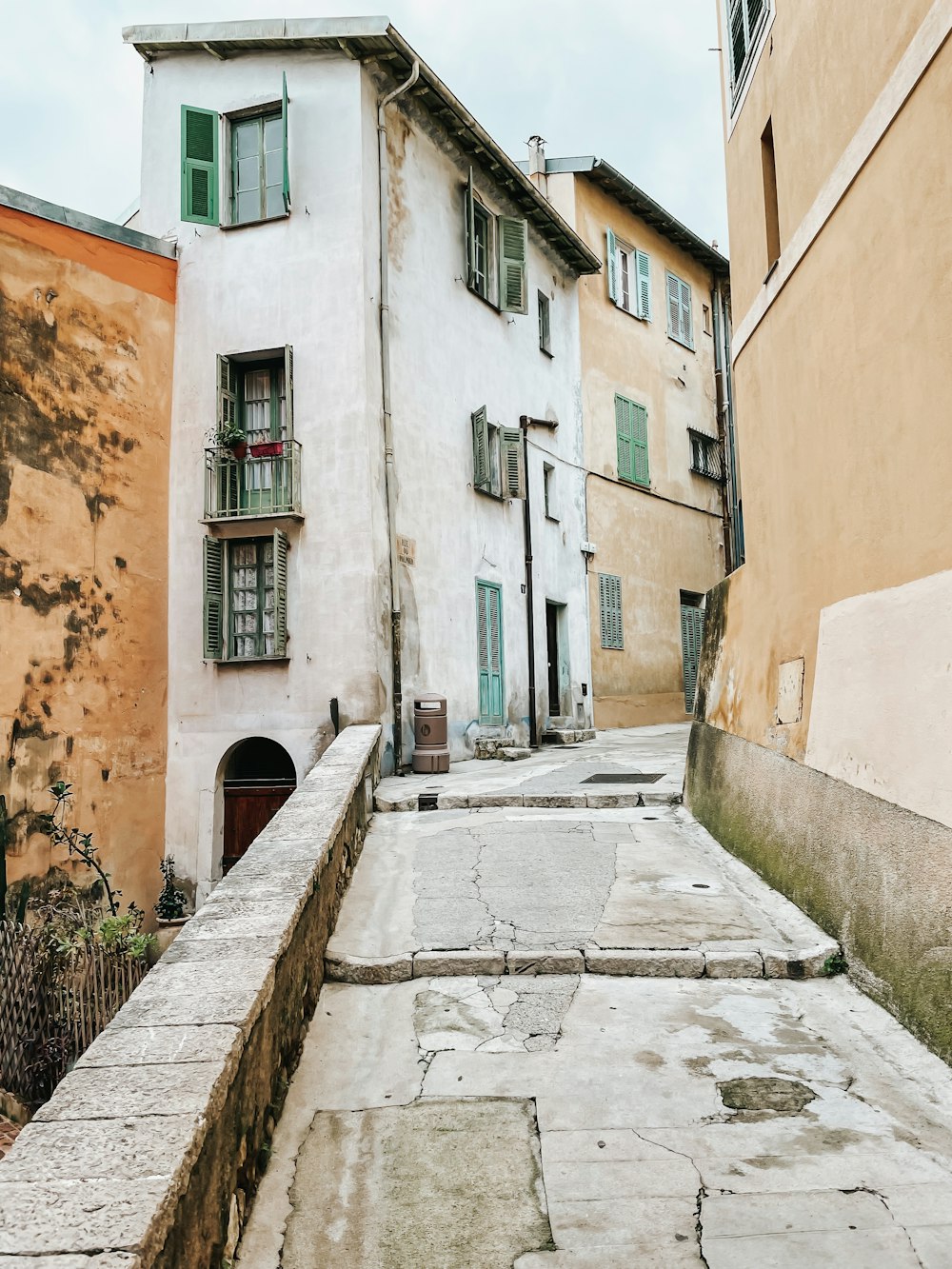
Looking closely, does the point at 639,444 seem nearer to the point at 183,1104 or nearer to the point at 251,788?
the point at 251,788

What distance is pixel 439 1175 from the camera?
300 cm

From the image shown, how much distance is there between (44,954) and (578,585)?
446 inches

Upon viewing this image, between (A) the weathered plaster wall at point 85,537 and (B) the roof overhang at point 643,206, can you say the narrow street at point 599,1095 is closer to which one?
(A) the weathered plaster wall at point 85,537

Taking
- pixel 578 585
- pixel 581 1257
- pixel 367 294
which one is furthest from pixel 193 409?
pixel 581 1257

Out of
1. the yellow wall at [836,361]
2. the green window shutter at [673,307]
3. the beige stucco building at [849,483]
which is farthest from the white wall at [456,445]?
the beige stucco building at [849,483]

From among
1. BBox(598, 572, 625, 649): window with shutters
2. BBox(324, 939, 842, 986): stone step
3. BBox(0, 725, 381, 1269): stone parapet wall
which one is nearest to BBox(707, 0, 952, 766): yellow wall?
BBox(324, 939, 842, 986): stone step

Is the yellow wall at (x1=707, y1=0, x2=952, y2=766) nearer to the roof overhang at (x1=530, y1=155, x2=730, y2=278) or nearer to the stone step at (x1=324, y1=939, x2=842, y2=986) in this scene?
the stone step at (x1=324, y1=939, x2=842, y2=986)

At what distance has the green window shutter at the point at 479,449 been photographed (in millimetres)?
13977

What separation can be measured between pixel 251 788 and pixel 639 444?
10.3 metres

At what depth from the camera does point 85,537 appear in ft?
37.5

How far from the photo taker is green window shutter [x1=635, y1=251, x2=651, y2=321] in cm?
1925

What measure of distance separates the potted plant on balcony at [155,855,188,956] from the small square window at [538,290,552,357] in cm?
1001

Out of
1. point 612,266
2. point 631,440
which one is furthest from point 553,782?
point 612,266

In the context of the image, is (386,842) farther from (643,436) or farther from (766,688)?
(643,436)
